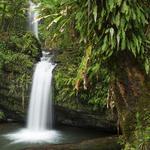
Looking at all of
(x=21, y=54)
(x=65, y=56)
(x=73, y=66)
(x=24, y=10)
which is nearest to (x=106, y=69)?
(x=73, y=66)

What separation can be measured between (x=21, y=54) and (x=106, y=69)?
18.8 feet

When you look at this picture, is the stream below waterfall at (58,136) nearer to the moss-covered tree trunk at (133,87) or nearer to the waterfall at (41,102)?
the waterfall at (41,102)

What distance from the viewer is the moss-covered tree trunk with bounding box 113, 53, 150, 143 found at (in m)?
5.98

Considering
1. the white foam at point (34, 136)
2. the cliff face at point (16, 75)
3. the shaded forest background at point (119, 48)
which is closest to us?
the shaded forest background at point (119, 48)

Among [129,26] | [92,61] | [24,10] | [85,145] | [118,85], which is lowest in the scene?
[85,145]

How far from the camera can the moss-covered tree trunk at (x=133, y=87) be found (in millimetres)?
5984

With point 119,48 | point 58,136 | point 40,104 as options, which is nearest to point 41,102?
point 40,104

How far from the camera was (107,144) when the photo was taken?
8.27 m

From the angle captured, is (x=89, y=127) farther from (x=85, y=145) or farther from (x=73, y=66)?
(x=85, y=145)

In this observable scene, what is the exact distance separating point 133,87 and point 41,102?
17.5ft

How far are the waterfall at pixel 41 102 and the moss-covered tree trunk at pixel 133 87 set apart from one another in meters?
4.86

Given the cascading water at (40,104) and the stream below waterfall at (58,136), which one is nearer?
the stream below waterfall at (58,136)

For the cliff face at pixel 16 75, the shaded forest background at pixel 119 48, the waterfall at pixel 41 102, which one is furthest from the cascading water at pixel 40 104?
the shaded forest background at pixel 119 48

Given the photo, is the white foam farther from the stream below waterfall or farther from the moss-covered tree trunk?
the moss-covered tree trunk
